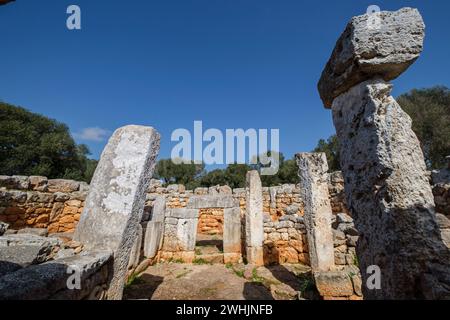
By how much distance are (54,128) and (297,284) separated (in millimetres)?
25185

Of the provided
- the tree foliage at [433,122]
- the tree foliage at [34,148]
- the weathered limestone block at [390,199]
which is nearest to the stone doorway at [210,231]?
the weathered limestone block at [390,199]

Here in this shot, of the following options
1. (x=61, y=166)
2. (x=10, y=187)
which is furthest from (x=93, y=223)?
(x=61, y=166)

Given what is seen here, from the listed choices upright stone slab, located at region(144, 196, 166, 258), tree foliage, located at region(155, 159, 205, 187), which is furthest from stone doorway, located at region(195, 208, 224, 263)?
tree foliage, located at region(155, 159, 205, 187)

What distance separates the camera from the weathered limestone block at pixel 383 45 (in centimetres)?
176

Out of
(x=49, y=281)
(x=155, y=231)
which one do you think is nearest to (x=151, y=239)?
(x=155, y=231)

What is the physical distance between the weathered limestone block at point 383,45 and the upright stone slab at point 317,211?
3.71 meters

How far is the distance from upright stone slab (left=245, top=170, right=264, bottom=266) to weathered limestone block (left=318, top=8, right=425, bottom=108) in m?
5.41

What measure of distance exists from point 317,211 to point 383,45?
13.4 feet

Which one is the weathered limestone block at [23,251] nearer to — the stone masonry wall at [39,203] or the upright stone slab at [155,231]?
the upright stone slab at [155,231]

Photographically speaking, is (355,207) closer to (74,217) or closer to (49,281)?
(49,281)

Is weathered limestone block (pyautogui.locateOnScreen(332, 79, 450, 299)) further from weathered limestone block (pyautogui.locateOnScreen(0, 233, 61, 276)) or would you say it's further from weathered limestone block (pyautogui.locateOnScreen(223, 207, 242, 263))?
weathered limestone block (pyautogui.locateOnScreen(223, 207, 242, 263))

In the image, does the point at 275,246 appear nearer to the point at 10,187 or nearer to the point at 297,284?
the point at 297,284

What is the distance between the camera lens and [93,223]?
289cm
